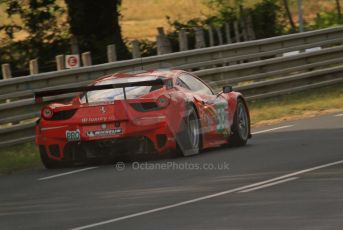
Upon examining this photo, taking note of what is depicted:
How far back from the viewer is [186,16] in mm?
45281

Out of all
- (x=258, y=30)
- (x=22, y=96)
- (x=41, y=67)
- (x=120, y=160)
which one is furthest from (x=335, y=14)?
(x=120, y=160)

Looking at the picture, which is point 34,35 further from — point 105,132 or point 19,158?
point 105,132

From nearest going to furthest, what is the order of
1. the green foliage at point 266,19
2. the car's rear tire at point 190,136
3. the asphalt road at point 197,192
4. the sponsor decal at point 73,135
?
the asphalt road at point 197,192
the sponsor decal at point 73,135
the car's rear tire at point 190,136
the green foliage at point 266,19

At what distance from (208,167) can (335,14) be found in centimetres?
2851

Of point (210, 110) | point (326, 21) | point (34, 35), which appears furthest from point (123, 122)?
point (326, 21)

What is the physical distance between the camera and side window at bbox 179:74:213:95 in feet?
45.9

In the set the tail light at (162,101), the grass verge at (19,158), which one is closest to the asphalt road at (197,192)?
the tail light at (162,101)

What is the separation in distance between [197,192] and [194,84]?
14.9ft

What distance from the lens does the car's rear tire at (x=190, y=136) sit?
13.0m

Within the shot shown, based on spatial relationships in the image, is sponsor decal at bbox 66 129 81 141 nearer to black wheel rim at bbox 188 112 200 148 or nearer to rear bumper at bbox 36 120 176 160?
rear bumper at bbox 36 120 176 160

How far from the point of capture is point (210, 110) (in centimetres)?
1392

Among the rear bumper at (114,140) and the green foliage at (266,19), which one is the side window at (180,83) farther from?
the green foliage at (266,19)

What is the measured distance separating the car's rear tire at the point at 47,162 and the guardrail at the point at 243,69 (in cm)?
371

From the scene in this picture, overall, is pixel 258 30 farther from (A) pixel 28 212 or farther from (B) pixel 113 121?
(A) pixel 28 212
